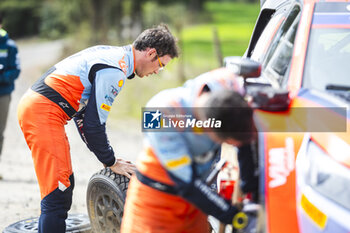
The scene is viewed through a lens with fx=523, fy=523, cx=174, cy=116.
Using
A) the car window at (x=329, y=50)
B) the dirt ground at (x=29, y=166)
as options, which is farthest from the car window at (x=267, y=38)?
the dirt ground at (x=29, y=166)

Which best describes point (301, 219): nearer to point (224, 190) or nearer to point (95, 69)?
point (224, 190)

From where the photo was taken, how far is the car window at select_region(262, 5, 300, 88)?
3.44 meters

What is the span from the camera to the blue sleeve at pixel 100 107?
3781 millimetres

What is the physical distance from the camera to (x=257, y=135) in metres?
2.96

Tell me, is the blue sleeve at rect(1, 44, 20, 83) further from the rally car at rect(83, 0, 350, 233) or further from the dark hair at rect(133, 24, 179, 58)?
the rally car at rect(83, 0, 350, 233)

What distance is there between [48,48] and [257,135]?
27.4 metres

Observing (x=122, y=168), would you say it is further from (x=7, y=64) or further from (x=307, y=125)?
(x=7, y=64)

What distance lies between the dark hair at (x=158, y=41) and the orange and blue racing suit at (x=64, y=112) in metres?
0.12

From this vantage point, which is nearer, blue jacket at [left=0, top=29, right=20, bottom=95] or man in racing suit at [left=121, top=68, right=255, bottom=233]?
man in racing suit at [left=121, top=68, right=255, bottom=233]

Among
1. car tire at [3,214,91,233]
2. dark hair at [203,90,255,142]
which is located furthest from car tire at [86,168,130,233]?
dark hair at [203,90,255,142]

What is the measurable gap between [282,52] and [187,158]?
1.33 metres

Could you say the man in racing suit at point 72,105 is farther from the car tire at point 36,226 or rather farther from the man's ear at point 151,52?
the car tire at point 36,226

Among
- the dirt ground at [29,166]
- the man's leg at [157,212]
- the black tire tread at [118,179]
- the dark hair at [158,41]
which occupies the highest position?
the dark hair at [158,41]

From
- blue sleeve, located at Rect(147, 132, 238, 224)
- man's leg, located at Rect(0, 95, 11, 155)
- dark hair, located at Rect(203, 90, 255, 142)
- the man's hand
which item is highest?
dark hair, located at Rect(203, 90, 255, 142)
